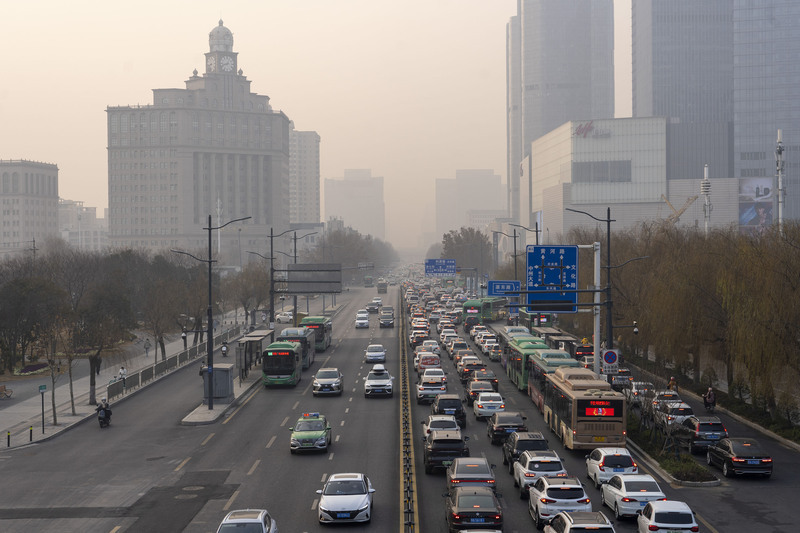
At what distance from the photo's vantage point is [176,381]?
54.8 meters

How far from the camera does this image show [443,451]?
91.7ft

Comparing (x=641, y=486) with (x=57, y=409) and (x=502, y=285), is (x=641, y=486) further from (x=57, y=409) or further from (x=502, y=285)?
(x=502, y=285)

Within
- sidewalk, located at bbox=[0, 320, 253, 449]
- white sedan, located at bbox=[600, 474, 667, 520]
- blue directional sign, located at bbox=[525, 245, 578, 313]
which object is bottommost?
sidewalk, located at bbox=[0, 320, 253, 449]

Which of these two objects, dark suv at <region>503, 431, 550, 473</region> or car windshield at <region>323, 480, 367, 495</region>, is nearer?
car windshield at <region>323, 480, 367, 495</region>

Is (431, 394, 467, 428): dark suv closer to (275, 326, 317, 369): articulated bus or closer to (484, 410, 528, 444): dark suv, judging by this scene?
(484, 410, 528, 444): dark suv

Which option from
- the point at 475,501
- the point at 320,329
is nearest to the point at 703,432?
the point at 475,501

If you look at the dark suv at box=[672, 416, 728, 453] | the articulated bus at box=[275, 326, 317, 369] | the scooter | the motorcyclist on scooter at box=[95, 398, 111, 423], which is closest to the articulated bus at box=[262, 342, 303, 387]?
the articulated bus at box=[275, 326, 317, 369]

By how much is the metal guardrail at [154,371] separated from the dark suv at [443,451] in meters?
24.1

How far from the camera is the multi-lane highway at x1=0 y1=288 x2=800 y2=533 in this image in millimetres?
23219

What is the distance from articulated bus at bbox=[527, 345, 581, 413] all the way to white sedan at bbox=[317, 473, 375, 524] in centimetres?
1679

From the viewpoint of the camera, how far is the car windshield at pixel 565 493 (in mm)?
21547

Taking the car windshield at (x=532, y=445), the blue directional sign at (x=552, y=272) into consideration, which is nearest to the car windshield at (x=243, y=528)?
the car windshield at (x=532, y=445)

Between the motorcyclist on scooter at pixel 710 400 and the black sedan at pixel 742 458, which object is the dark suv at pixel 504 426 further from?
the motorcyclist on scooter at pixel 710 400

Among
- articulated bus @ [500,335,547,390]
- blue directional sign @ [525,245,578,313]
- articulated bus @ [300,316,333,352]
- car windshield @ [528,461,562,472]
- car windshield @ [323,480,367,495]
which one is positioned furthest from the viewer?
articulated bus @ [300,316,333,352]
